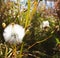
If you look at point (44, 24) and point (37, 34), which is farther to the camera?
point (44, 24)

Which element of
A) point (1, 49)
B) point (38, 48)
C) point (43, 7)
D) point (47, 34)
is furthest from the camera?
point (43, 7)

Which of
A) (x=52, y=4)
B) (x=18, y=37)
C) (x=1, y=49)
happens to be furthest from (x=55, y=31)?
(x=18, y=37)

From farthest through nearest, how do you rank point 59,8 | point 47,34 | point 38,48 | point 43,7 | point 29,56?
point 59,8, point 43,7, point 47,34, point 38,48, point 29,56

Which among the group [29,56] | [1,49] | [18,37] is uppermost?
[18,37]

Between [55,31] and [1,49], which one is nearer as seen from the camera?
[1,49]

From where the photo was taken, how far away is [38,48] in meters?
1.77

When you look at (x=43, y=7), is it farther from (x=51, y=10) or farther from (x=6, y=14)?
(x=6, y=14)

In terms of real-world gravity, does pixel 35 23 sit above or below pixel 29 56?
above

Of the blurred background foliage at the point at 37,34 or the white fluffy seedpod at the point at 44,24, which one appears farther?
the white fluffy seedpod at the point at 44,24

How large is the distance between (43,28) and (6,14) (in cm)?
37

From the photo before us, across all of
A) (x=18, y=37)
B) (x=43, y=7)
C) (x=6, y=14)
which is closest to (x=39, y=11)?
(x=43, y=7)

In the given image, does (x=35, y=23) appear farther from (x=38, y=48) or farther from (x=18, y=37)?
(x=18, y=37)

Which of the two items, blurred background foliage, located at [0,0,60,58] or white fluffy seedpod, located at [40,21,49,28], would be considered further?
white fluffy seedpod, located at [40,21,49,28]

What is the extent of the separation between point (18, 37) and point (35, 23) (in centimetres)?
101
